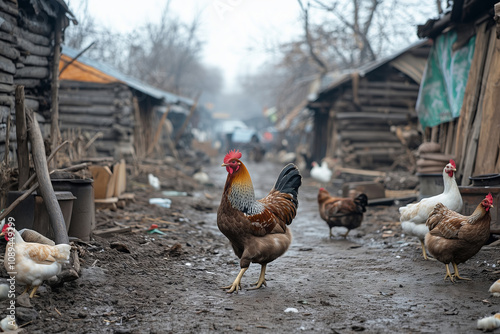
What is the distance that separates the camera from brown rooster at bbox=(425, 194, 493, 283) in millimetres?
4711

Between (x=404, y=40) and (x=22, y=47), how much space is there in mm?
20987

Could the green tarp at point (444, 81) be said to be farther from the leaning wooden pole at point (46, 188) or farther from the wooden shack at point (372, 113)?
the leaning wooden pole at point (46, 188)

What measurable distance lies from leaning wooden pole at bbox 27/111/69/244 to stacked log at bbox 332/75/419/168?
43.5 feet

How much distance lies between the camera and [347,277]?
552 cm

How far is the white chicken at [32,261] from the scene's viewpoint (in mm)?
3711

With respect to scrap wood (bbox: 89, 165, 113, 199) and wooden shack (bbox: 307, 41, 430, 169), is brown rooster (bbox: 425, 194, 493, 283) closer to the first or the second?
scrap wood (bbox: 89, 165, 113, 199)

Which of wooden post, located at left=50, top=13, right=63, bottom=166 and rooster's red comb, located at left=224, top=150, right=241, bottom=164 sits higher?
wooden post, located at left=50, top=13, right=63, bottom=166

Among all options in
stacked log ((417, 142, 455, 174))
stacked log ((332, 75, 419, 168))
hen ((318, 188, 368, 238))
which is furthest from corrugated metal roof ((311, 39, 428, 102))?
hen ((318, 188, 368, 238))

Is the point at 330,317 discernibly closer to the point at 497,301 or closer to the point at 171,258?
the point at 497,301

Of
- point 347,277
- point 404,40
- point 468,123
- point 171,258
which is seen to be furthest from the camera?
point 404,40

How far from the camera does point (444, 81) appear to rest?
377 inches

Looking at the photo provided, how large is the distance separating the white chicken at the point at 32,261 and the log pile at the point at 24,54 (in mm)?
3462

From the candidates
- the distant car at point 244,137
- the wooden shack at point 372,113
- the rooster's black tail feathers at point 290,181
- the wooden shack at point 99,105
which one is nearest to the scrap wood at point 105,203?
the rooster's black tail feathers at point 290,181

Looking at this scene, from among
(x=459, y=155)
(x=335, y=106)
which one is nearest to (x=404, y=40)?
(x=335, y=106)
